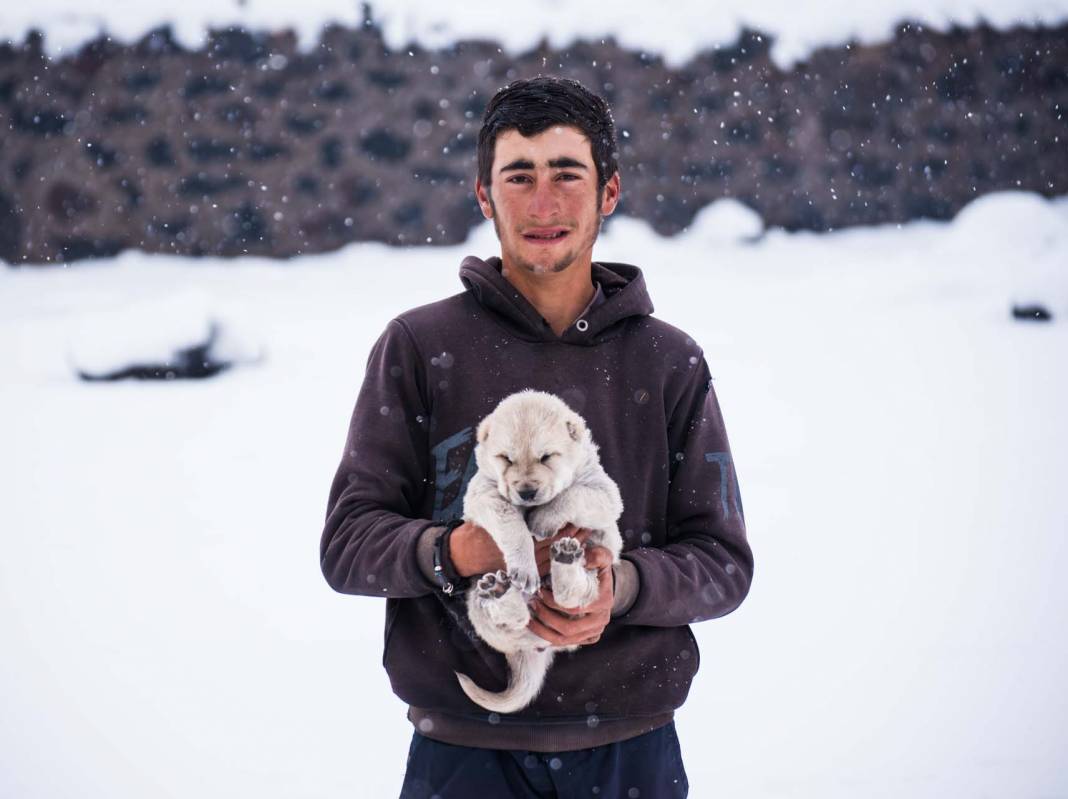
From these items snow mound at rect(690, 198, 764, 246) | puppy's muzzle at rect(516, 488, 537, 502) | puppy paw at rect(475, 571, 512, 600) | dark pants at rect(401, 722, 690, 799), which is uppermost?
snow mound at rect(690, 198, 764, 246)

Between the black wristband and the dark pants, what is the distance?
440mm

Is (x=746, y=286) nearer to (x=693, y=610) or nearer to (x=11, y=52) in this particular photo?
(x=693, y=610)

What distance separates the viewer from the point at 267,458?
210 inches

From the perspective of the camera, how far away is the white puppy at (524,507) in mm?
1684

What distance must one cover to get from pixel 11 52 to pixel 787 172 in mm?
6129

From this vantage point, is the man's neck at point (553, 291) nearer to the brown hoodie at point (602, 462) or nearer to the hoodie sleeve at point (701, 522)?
the brown hoodie at point (602, 462)

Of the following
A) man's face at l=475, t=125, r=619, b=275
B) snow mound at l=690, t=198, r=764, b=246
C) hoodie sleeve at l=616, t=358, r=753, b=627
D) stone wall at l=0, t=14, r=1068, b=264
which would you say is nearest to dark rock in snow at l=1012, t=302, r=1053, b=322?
snow mound at l=690, t=198, r=764, b=246

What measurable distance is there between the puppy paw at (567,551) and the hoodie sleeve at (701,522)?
10.5 inches

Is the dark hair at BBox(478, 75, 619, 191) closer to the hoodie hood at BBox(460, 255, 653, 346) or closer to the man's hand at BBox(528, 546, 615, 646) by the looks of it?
the hoodie hood at BBox(460, 255, 653, 346)

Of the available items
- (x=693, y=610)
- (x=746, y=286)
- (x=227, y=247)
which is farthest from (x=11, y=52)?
(x=693, y=610)

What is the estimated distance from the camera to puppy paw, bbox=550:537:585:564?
1.60 meters

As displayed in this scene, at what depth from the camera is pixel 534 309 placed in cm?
202

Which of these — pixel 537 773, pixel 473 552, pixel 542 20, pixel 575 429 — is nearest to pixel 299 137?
pixel 542 20

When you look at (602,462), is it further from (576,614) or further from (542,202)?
(542,202)
